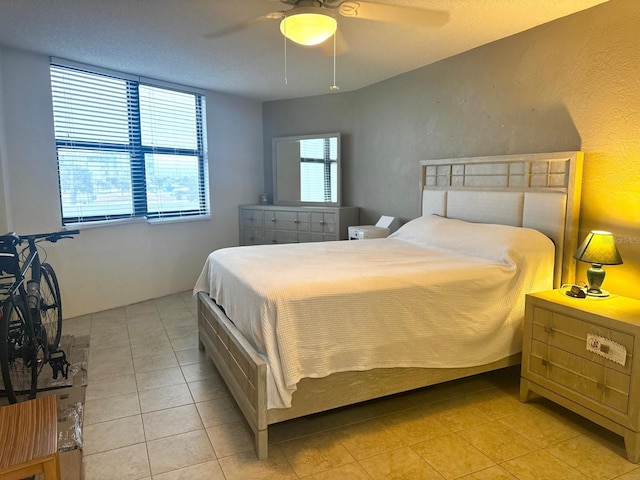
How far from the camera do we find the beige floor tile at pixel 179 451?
202cm

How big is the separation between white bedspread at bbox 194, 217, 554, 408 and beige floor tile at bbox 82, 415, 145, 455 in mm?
769

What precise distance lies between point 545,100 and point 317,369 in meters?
2.44

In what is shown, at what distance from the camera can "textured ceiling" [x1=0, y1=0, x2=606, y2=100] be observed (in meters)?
2.69

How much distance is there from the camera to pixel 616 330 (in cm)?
208

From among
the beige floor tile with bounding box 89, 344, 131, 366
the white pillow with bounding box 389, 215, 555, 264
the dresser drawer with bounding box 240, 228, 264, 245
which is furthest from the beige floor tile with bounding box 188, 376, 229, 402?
the dresser drawer with bounding box 240, 228, 264, 245

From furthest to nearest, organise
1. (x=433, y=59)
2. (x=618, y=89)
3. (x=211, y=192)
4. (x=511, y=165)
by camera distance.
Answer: (x=211, y=192) < (x=433, y=59) < (x=511, y=165) < (x=618, y=89)

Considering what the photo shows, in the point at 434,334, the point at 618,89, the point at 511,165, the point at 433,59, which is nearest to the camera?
the point at 434,334

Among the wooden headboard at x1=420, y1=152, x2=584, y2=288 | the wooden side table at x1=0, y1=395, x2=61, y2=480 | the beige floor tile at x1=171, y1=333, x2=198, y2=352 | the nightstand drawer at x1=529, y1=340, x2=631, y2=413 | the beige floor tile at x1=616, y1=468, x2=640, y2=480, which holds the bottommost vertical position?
the beige floor tile at x1=616, y1=468, x2=640, y2=480

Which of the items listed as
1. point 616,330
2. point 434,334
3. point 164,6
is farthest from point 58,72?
point 616,330

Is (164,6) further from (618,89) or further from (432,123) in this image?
(618,89)

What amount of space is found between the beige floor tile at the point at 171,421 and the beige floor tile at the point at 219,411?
4 centimetres


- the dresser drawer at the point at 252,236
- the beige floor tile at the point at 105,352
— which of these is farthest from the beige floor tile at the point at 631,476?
the dresser drawer at the point at 252,236

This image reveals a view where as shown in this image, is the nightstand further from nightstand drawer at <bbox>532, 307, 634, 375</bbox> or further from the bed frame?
the bed frame

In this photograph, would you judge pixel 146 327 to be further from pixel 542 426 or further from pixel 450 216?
pixel 542 426
